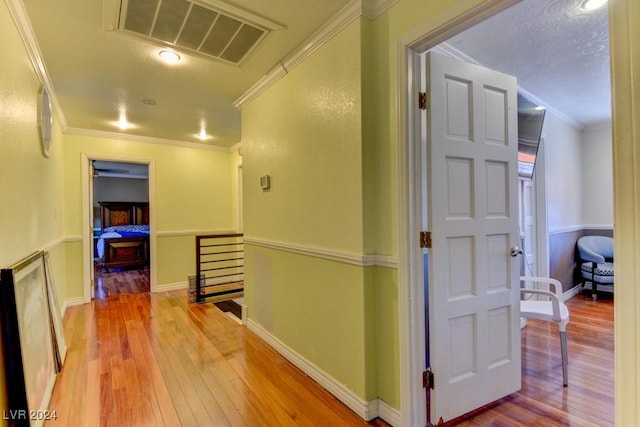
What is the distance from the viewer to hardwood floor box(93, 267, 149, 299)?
4633 millimetres

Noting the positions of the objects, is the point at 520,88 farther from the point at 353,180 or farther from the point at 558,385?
the point at 558,385

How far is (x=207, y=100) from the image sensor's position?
3.15 m

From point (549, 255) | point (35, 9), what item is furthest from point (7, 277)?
point (549, 255)

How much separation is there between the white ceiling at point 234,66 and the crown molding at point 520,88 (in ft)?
0.08

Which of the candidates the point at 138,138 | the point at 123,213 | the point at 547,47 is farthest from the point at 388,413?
the point at 123,213

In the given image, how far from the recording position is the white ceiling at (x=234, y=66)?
1.81 m

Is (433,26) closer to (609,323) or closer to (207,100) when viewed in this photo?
(207,100)

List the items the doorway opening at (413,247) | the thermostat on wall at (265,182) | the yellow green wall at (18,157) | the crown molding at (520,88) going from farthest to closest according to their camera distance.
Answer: the thermostat on wall at (265,182)
the crown molding at (520,88)
the doorway opening at (413,247)
the yellow green wall at (18,157)

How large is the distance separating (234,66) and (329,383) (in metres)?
2.40

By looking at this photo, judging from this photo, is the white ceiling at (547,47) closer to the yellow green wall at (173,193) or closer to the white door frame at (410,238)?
the white door frame at (410,238)

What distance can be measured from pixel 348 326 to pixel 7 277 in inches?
66.3

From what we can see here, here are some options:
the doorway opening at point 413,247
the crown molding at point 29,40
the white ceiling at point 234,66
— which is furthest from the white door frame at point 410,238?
the crown molding at point 29,40

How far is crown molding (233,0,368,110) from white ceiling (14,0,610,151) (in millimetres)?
22

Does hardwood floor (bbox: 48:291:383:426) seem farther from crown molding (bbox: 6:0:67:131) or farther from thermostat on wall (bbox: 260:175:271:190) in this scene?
crown molding (bbox: 6:0:67:131)
